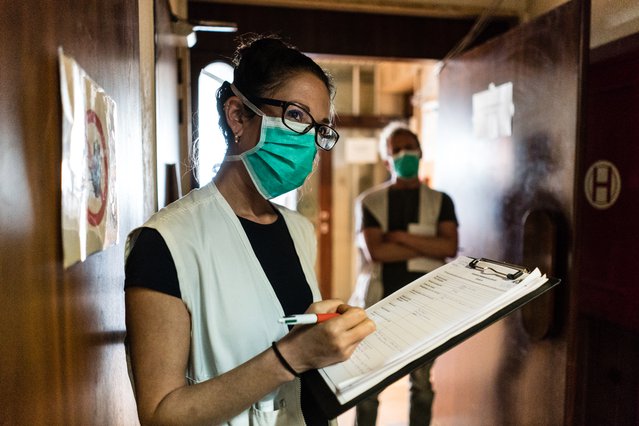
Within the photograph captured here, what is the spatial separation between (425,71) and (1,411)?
162 inches

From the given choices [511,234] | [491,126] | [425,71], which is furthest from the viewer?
[425,71]

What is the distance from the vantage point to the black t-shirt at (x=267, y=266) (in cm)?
69

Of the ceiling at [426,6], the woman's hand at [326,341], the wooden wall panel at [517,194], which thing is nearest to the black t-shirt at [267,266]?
the woman's hand at [326,341]

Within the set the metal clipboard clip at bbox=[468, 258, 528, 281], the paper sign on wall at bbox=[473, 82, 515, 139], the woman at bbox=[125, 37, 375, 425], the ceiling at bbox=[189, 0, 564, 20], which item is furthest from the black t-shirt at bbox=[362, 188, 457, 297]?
the metal clipboard clip at bbox=[468, 258, 528, 281]

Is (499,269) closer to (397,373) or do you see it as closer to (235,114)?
(397,373)

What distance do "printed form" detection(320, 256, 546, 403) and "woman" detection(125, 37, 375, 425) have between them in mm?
43

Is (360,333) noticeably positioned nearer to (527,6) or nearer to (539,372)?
(539,372)

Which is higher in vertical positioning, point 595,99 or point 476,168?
point 595,99

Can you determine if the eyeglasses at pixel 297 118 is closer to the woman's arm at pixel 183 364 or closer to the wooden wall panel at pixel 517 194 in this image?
the woman's arm at pixel 183 364

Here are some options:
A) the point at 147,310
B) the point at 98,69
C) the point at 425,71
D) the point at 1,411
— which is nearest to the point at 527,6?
the point at 425,71

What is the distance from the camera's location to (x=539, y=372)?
174cm

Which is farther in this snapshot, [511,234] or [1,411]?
[511,234]

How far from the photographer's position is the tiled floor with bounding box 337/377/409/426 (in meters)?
2.74

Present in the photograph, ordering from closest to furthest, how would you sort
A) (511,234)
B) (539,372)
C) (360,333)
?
(360,333) → (539,372) → (511,234)
